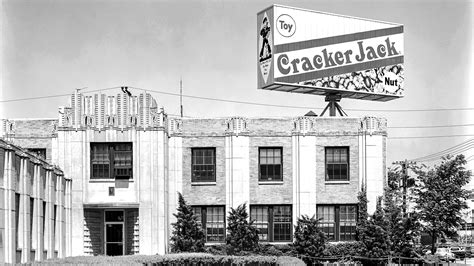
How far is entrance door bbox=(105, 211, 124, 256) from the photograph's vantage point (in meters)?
55.7

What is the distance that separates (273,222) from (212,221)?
12.8 feet

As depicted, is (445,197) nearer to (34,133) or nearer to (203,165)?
(203,165)

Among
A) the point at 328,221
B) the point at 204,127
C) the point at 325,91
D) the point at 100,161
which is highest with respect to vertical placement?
the point at 325,91

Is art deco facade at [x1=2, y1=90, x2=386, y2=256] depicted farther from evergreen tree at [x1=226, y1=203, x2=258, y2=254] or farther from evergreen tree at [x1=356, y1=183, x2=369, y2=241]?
evergreen tree at [x1=226, y1=203, x2=258, y2=254]

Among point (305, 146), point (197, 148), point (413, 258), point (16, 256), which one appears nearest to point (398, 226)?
point (413, 258)

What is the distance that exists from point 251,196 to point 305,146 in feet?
15.4

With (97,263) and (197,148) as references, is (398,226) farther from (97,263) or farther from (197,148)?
(97,263)

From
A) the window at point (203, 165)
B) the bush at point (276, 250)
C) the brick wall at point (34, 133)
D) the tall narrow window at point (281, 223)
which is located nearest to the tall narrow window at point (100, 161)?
the brick wall at point (34, 133)

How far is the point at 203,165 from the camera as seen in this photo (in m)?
58.7

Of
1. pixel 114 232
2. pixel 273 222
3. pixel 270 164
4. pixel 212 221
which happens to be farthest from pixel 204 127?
pixel 114 232

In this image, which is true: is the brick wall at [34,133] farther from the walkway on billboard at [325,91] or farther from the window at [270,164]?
the walkway on billboard at [325,91]

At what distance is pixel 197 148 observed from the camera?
58750 millimetres

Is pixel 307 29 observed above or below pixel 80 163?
above

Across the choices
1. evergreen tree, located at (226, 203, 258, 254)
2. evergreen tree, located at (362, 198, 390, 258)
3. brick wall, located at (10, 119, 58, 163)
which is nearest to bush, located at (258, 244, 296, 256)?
evergreen tree, located at (226, 203, 258, 254)
